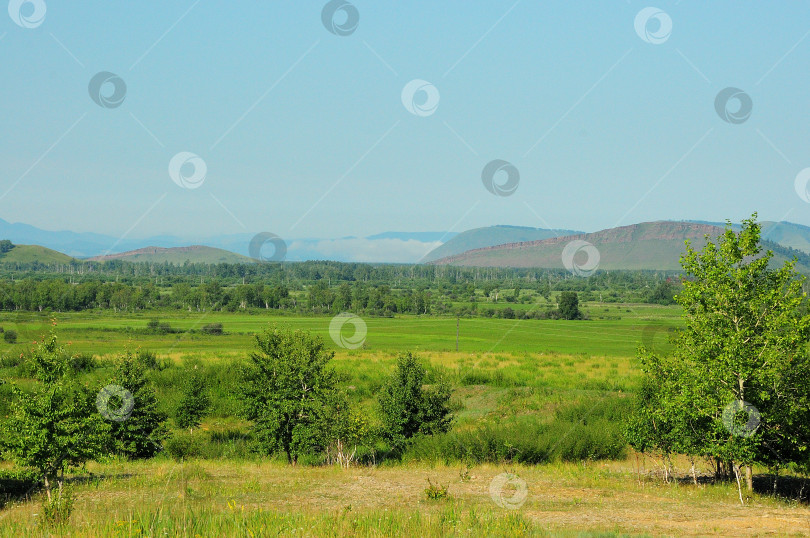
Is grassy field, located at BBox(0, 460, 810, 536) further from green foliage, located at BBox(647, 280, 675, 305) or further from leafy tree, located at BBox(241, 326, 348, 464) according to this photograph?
green foliage, located at BBox(647, 280, 675, 305)

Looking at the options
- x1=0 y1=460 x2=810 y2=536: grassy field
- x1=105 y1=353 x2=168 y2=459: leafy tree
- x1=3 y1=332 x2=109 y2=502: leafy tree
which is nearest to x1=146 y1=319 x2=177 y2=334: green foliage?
x1=105 y1=353 x2=168 y2=459: leafy tree

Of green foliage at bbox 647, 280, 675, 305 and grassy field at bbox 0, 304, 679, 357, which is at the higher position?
green foliage at bbox 647, 280, 675, 305

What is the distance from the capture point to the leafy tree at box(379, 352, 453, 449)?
33594mm

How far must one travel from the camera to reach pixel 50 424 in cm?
1995

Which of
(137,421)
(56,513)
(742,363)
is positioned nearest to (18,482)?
(137,421)

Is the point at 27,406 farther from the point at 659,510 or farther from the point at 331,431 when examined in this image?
the point at 659,510

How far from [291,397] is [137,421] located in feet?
27.9

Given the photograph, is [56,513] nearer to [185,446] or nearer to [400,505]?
[400,505]

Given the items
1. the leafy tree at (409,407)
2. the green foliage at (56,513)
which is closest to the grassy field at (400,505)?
the green foliage at (56,513)

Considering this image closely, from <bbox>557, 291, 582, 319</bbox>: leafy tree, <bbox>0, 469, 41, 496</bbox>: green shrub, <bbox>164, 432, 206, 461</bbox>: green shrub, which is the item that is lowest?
<bbox>164, 432, 206, 461</bbox>: green shrub

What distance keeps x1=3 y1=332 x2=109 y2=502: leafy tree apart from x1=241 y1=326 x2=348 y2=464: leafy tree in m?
12.6

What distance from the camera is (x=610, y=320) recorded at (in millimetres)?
148250

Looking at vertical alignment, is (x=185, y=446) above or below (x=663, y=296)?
below

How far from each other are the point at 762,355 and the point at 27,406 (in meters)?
22.2
